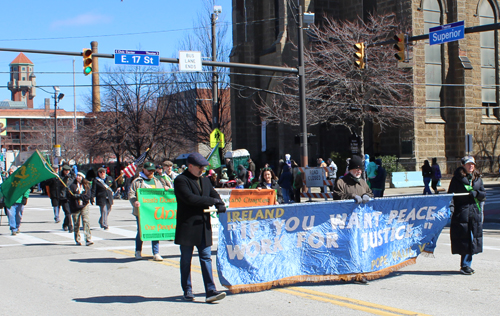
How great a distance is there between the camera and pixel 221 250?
6.64 m

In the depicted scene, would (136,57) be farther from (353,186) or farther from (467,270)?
(467,270)

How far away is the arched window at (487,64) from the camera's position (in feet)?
116

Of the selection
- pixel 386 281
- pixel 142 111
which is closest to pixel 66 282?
pixel 386 281

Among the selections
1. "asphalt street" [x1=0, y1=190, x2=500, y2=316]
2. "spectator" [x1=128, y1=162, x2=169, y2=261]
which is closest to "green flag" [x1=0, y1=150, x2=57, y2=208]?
"asphalt street" [x1=0, y1=190, x2=500, y2=316]

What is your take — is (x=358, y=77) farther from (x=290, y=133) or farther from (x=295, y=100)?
(x=290, y=133)

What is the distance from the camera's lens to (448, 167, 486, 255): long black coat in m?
7.85

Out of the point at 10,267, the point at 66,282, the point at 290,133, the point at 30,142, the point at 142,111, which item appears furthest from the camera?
the point at 30,142

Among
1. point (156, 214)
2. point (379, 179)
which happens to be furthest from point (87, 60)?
point (379, 179)

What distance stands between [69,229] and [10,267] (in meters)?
5.50

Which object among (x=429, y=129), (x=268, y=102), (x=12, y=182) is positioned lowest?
(x=12, y=182)

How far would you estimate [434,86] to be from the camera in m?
33.2

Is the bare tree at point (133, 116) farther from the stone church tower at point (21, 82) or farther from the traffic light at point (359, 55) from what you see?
Result: the stone church tower at point (21, 82)

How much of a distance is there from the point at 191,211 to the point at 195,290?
1486 mm

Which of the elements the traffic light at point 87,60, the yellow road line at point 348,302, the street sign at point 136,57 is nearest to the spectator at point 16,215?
the traffic light at point 87,60
